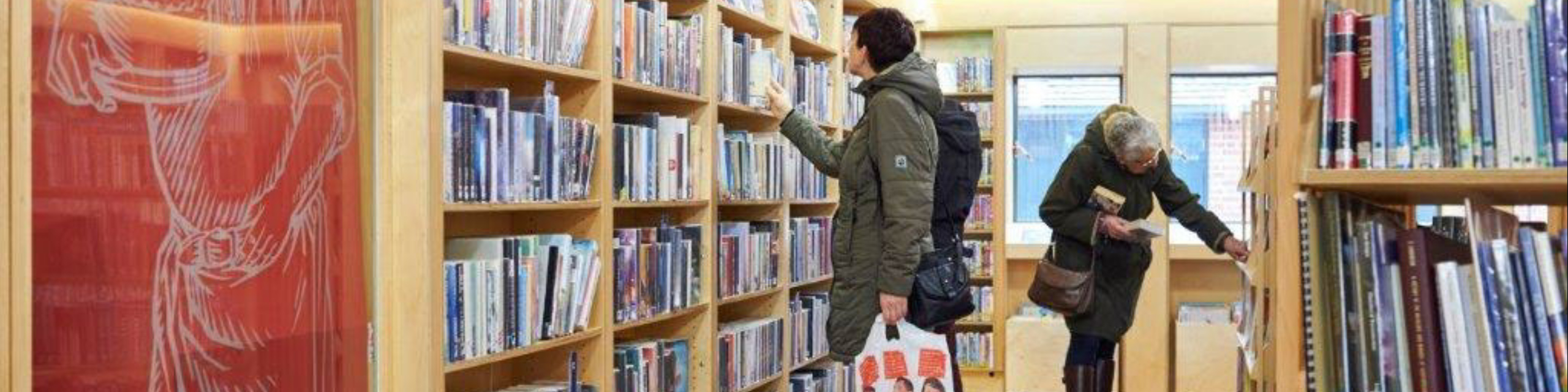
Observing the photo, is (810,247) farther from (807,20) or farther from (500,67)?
(500,67)

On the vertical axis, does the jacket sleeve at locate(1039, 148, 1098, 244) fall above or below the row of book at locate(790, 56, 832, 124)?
below

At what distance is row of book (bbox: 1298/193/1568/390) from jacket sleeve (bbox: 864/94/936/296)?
1.81m

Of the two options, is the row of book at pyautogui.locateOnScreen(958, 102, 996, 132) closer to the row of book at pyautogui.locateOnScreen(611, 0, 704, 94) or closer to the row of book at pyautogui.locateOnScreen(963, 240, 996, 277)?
the row of book at pyautogui.locateOnScreen(963, 240, 996, 277)

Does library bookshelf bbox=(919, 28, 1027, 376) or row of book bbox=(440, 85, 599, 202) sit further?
library bookshelf bbox=(919, 28, 1027, 376)

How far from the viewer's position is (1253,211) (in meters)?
3.57

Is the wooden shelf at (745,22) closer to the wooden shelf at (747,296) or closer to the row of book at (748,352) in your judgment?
the wooden shelf at (747,296)

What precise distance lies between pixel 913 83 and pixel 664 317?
986mm

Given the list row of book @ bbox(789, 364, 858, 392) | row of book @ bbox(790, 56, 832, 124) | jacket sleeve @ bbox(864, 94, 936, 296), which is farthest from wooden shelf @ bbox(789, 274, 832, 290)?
jacket sleeve @ bbox(864, 94, 936, 296)

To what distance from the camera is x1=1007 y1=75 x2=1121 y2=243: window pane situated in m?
8.08

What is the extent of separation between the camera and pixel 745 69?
4906 mm

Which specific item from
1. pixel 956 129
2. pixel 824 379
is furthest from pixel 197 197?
pixel 824 379

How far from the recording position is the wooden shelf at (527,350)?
10.4 feet
